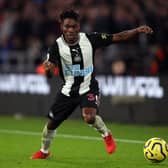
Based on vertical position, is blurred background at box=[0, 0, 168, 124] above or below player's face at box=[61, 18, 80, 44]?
below

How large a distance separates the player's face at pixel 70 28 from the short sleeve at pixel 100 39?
35 cm

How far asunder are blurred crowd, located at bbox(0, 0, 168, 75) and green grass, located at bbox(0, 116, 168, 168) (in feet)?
5.90

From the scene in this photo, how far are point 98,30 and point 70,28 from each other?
8.20m

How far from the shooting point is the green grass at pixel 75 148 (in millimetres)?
9688

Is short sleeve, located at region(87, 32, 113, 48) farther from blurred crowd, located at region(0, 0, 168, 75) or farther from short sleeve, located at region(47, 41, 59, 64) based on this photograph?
blurred crowd, located at region(0, 0, 168, 75)

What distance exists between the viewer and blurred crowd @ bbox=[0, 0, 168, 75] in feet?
56.3

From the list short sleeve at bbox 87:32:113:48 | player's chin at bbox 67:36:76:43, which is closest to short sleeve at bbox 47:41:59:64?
player's chin at bbox 67:36:76:43

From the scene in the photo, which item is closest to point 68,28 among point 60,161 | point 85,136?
point 60,161

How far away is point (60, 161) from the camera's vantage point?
10.0 metres

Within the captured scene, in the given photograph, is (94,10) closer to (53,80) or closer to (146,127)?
(53,80)

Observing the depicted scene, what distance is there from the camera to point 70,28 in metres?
9.71

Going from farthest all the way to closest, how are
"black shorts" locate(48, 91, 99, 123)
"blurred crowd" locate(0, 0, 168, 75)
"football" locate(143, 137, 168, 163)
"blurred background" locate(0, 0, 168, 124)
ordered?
1. "blurred crowd" locate(0, 0, 168, 75)
2. "blurred background" locate(0, 0, 168, 124)
3. "black shorts" locate(48, 91, 99, 123)
4. "football" locate(143, 137, 168, 163)

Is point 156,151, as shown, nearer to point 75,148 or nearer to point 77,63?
point 77,63

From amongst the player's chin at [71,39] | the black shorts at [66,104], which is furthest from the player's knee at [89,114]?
the player's chin at [71,39]
